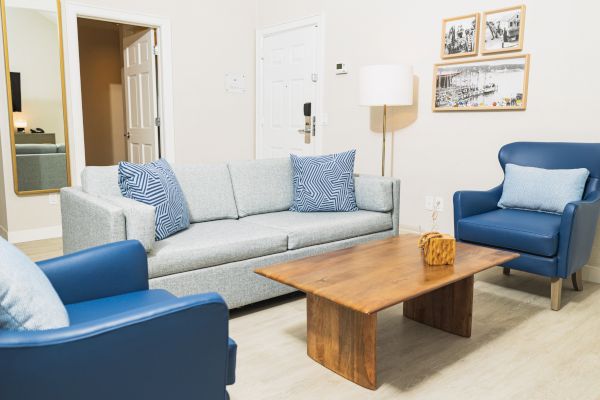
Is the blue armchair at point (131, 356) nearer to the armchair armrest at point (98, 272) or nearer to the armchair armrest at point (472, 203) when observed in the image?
the armchair armrest at point (98, 272)

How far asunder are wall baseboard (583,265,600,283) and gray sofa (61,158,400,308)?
1.30 metres

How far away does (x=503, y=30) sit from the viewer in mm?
3631

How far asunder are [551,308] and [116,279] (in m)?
2.31

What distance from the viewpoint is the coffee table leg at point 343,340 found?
1.93 meters

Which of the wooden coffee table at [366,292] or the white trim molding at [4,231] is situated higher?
the wooden coffee table at [366,292]

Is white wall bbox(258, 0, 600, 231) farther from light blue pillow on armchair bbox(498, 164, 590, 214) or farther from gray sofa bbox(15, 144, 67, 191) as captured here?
gray sofa bbox(15, 144, 67, 191)

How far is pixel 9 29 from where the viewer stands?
162 inches

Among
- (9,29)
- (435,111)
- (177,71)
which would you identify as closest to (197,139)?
(177,71)

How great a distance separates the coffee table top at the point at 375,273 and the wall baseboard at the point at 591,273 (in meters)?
1.27

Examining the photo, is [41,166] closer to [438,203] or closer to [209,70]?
[209,70]

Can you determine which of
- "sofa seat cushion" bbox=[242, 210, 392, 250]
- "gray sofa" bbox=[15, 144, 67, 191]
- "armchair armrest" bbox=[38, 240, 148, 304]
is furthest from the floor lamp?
"gray sofa" bbox=[15, 144, 67, 191]

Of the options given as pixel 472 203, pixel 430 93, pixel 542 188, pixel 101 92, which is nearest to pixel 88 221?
pixel 472 203

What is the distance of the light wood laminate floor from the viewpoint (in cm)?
193

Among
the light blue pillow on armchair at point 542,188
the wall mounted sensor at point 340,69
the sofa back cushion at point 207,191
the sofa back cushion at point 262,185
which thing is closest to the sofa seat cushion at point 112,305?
the sofa back cushion at point 207,191
